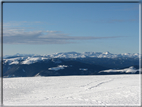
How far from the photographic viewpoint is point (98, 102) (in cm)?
512

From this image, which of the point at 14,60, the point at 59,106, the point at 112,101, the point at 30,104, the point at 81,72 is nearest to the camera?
the point at 59,106

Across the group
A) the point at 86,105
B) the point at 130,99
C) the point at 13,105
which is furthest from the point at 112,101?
the point at 13,105

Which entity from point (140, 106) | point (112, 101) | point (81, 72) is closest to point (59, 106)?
point (112, 101)

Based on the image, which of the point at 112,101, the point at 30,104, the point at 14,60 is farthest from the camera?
the point at 14,60

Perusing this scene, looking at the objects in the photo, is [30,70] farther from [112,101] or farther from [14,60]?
Answer: [112,101]

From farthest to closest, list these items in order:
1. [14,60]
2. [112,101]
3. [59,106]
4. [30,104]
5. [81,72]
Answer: [14,60] < [81,72] < [112,101] < [30,104] < [59,106]

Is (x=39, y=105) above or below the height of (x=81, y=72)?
A: above

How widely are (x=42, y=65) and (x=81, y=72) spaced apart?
15.1m

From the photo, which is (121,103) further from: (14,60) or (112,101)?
(14,60)

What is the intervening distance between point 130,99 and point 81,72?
5422 centimetres

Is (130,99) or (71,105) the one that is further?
(130,99)

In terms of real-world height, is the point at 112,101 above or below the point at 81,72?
→ above

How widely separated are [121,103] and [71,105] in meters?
1.55

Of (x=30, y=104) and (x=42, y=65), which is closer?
(x=30, y=104)
